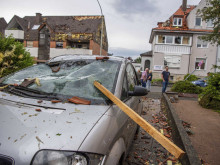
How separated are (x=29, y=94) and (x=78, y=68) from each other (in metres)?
0.90

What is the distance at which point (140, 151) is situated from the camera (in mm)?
3785

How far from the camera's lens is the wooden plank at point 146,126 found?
166cm

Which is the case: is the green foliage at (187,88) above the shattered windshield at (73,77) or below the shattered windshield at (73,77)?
below

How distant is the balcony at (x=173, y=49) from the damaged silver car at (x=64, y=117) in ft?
83.9

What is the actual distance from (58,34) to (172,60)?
A: 2018 centimetres

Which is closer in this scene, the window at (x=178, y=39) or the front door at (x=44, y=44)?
the window at (x=178, y=39)

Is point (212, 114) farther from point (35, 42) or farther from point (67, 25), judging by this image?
point (35, 42)

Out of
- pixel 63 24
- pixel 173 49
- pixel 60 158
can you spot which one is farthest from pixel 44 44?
pixel 60 158

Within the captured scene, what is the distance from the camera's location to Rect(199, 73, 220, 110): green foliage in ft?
24.8

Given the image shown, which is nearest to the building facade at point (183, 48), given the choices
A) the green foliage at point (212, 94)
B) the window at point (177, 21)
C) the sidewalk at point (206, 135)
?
the window at point (177, 21)

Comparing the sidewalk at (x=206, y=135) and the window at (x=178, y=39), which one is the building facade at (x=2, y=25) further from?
the sidewalk at (x=206, y=135)

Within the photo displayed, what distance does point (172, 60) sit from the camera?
2698cm

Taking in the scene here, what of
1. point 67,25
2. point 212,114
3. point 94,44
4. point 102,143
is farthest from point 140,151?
point 67,25

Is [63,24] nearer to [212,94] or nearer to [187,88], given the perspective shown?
[187,88]
